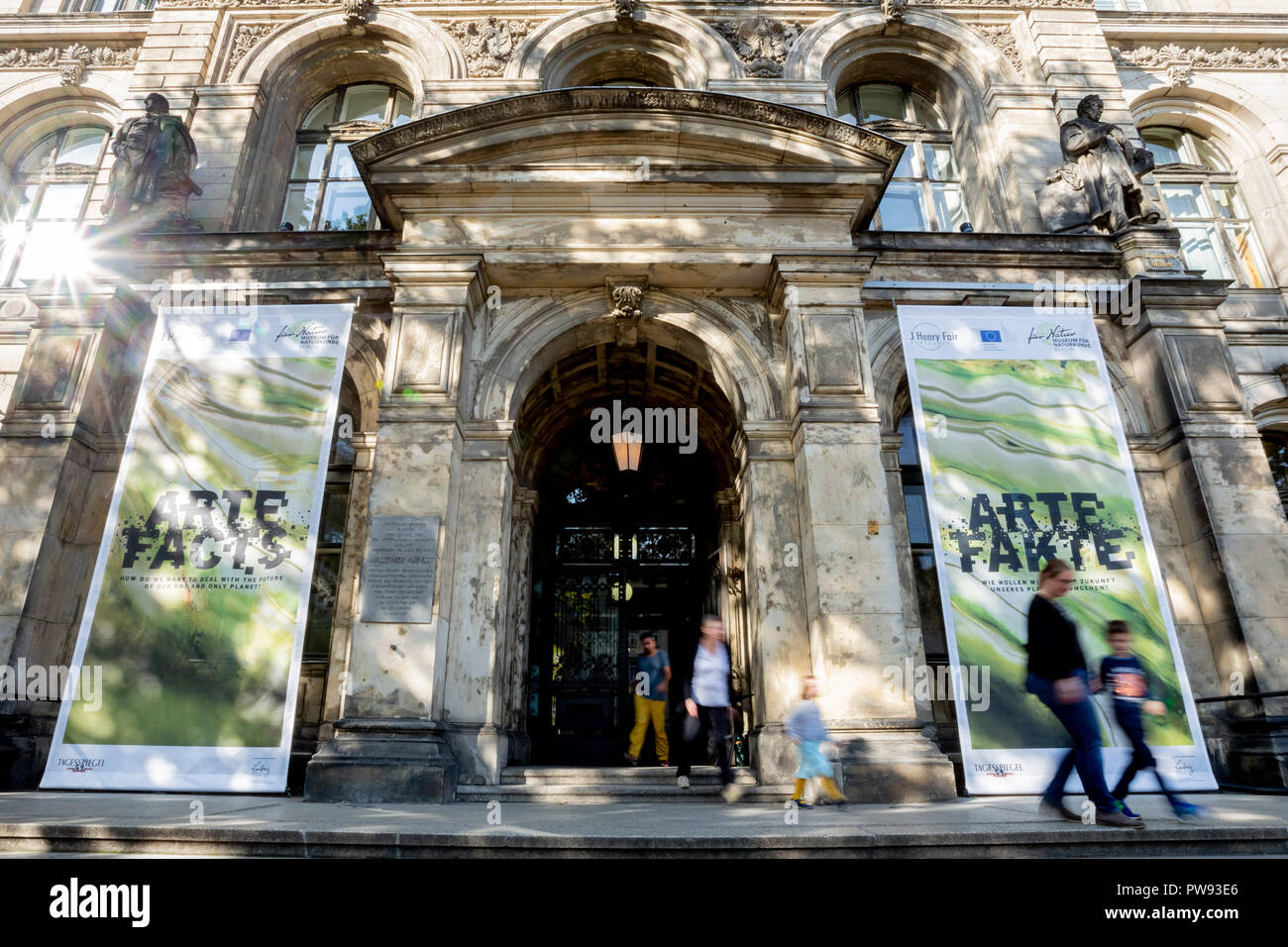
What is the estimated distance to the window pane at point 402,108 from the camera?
1313 cm

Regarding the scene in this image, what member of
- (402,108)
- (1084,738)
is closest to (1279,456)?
(1084,738)

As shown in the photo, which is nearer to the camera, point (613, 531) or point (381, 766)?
point (381, 766)

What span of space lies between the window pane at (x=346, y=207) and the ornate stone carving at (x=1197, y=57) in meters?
14.5

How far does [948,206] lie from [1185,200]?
4.88 metres

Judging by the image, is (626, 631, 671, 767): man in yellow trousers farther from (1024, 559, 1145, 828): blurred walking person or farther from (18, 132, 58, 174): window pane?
(18, 132, 58, 174): window pane

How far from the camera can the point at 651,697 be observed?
29.2ft

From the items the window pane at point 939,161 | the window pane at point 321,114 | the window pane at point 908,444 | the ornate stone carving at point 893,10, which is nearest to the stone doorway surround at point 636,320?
the window pane at point 908,444

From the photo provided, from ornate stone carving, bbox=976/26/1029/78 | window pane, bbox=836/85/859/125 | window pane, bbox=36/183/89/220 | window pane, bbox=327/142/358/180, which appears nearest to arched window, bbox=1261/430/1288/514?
ornate stone carving, bbox=976/26/1029/78

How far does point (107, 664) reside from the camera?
25.3 ft

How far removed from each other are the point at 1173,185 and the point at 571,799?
15213 millimetres
